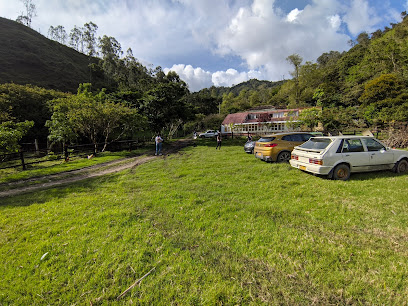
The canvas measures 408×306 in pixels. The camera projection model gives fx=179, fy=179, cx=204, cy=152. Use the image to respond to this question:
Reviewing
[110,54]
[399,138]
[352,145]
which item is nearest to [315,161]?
[352,145]

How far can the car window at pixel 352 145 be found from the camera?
5.74 meters

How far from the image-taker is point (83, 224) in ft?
11.6

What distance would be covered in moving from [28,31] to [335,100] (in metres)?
112

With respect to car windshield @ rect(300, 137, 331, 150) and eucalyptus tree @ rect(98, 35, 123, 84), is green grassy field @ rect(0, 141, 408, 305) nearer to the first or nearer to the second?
car windshield @ rect(300, 137, 331, 150)

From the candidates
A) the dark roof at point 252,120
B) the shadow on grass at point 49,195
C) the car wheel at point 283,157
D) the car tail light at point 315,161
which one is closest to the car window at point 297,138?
the car wheel at point 283,157

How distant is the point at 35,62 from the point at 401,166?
260 ft

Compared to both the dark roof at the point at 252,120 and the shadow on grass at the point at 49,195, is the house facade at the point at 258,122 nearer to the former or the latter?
the dark roof at the point at 252,120

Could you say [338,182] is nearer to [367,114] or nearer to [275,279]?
[275,279]

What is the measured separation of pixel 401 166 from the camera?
20.3ft

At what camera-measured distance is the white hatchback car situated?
5.58 meters

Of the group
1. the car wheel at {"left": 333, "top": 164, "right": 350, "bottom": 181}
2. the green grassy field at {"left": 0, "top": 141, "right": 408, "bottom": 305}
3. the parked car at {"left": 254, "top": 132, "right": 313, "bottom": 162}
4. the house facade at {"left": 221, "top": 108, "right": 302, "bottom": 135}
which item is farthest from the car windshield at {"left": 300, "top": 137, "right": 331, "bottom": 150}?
the house facade at {"left": 221, "top": 108, "right": 302, "bottom": 135}

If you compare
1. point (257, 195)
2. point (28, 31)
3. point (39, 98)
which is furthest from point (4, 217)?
point (28, 31)

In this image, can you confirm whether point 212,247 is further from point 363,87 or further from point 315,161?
point 363,87

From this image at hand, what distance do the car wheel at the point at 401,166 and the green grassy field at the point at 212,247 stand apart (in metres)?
1.53
